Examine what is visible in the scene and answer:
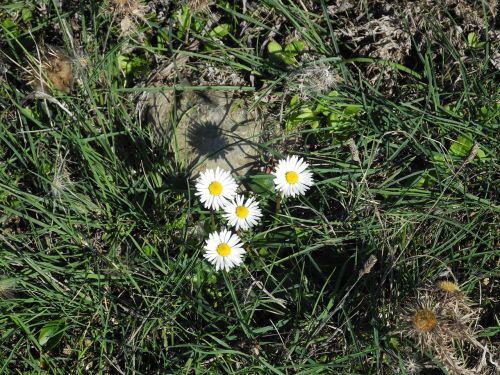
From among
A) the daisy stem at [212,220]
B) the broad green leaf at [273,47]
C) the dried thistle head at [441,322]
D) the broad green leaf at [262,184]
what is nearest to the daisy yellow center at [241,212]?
the daisy stem at [212,220]

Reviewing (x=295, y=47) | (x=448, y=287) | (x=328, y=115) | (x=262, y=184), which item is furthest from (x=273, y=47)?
(x=448, y=287)

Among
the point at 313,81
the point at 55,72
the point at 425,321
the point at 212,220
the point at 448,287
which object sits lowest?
the point at 425,321

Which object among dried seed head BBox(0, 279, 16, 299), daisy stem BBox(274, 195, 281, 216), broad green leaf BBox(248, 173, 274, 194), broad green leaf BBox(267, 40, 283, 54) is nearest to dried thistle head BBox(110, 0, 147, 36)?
broad green leaf BBox(267, 40, 283, 54)

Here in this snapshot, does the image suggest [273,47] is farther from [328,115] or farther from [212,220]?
[212,220]

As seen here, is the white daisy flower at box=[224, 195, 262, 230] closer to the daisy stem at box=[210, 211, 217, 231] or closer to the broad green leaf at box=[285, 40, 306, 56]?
the daisy stem at box=[210, 211, 217, 231]

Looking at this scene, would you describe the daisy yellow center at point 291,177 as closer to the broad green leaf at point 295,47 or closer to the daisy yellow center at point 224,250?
the daisy yellow center at point 224,250

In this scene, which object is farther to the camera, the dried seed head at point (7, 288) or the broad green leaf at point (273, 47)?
the broad green leaf at point (273, 47)
